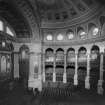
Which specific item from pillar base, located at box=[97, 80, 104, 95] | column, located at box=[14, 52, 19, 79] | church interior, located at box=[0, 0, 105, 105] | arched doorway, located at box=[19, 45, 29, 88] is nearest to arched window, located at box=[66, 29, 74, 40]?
church interior, located at box=[0, 0, 105, 105]

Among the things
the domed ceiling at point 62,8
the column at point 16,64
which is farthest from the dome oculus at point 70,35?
the column at point 16,64

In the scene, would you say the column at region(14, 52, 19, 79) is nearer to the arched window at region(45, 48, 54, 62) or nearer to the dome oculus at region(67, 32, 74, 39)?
the arched window at region(45, 48, 54, 62)

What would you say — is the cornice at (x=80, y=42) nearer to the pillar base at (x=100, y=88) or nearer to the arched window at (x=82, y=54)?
the arched window at (x=82, y=54)

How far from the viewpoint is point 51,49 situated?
2158 centimetres

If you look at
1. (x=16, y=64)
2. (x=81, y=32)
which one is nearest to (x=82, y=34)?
(x=81, y=32)

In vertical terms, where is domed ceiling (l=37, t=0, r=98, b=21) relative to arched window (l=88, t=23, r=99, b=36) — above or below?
above

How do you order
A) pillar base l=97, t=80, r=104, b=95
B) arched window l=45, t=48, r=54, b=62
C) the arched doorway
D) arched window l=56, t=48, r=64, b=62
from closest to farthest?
1. pillar base l=97, t=80, r=104, b=95
2. the arched doorway
3. arched window l=56, t=48, r=64, b=62
4. arched window l=45, t=48, r=54, b=62

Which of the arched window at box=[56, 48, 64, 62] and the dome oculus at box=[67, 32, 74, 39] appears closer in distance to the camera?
the dome oculus at box=[67, 32, 74, 39]

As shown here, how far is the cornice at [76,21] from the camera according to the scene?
558 inches

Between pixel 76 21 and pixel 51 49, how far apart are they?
765 centimetres

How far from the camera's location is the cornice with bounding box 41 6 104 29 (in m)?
14.2

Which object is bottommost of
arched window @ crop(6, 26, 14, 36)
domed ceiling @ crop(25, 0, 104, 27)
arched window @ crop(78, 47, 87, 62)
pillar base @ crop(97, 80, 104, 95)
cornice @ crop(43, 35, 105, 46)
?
Result: pillar base @ crop(97, 80, 104, 95)

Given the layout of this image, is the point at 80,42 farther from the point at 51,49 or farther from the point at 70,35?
the point at 51,49

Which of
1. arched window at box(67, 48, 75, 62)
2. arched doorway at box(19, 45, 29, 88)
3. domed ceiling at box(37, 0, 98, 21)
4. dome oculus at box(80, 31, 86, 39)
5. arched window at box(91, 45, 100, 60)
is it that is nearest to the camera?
domed ceiling at box(37, 0, 98, 21)
